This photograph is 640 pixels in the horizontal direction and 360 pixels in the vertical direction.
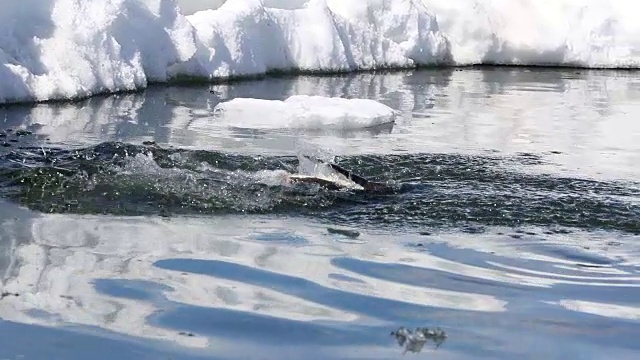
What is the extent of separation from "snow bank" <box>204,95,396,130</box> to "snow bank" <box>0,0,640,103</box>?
2226mm

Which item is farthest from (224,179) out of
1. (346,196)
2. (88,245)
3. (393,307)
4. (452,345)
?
(452,345)

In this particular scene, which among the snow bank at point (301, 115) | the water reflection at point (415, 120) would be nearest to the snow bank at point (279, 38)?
the water reflection at point (415, 120)

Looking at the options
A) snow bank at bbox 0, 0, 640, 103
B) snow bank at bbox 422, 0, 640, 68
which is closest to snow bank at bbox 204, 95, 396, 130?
snow bank at bbox 0, 0, 640, 103

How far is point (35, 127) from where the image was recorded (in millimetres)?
9086

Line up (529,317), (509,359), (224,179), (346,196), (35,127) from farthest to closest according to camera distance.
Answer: (35,127), (224,179), (346,196), (529,317), (509,359)

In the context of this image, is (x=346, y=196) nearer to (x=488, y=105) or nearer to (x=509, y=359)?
(x=509, y=359)

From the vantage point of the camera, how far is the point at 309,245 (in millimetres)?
5070

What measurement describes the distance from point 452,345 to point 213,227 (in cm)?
205

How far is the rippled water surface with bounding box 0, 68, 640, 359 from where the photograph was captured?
371cm

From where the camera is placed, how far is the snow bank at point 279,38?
11.7m

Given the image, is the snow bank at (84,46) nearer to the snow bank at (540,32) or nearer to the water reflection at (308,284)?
the water reflection at (308,284)

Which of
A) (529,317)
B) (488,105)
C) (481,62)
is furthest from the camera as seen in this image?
(481,62)

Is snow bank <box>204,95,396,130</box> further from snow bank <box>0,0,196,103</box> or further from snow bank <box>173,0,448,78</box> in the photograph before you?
snow bank <box>173,0,448,78</box>

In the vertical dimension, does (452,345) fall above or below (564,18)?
below
